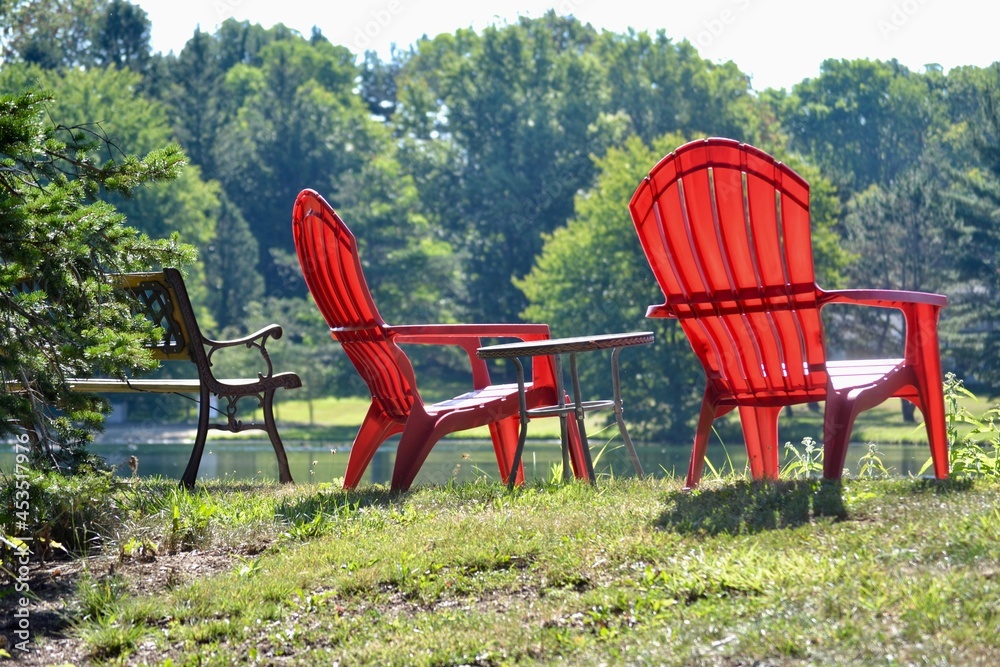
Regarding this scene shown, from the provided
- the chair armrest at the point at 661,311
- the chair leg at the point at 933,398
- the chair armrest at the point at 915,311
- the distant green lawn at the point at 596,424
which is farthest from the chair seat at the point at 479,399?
the distant green lawn at the point at 596,424

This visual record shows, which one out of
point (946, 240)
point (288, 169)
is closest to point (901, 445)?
point (946, 240)

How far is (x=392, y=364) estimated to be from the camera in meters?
5.43

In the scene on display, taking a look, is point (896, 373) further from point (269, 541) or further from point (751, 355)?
point (269, 541)

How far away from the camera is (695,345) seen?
16.1 feet

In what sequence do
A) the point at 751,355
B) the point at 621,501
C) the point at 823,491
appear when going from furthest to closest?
the point at 751,355
the point at 621,501
the point at 823,491

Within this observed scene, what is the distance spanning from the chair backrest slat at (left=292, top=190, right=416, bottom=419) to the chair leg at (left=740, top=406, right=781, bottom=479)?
154cm

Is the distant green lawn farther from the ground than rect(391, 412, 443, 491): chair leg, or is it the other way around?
rect(391, 412, 443, 491): chair leg

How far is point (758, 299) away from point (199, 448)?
3.04 metres

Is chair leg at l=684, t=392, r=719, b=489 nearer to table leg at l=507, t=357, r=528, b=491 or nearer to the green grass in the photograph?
table leg at l=507, t=357, r=528, b=491

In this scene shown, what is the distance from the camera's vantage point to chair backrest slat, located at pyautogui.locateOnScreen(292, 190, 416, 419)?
5379 mm

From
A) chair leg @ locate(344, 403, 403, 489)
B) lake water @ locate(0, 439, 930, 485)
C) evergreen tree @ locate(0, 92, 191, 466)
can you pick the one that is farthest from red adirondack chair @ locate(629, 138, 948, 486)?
lake water @ locate(0, 439, 930, 485)

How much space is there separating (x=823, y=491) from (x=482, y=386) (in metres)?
2.51

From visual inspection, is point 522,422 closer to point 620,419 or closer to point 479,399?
point 479,399

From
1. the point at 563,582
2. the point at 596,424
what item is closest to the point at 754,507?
the point at 563,582
